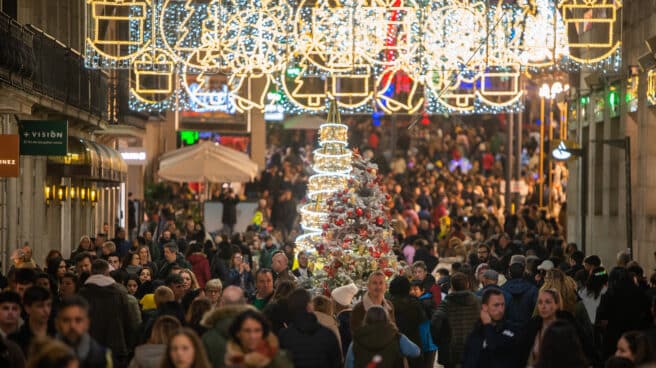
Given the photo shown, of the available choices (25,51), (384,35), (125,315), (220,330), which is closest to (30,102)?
(25,51)

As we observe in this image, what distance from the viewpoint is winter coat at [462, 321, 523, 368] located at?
39.3ft

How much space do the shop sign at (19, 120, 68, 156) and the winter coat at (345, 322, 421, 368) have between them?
12.6 metres

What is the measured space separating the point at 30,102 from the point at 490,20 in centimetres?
803

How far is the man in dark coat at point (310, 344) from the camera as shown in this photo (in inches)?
440

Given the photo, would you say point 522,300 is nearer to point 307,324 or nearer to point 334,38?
point 307,324

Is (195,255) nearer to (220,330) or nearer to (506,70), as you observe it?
(506,70)

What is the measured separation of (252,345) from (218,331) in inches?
45.0

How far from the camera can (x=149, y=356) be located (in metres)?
10.9

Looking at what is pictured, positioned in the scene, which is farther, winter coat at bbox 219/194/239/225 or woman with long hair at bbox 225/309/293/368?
winter coat at bbox 219/194/239/225

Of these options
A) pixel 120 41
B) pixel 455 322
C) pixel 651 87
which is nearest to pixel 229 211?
pixel 120 41

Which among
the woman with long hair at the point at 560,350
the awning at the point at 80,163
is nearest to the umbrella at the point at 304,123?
the awning at the point at 80,163

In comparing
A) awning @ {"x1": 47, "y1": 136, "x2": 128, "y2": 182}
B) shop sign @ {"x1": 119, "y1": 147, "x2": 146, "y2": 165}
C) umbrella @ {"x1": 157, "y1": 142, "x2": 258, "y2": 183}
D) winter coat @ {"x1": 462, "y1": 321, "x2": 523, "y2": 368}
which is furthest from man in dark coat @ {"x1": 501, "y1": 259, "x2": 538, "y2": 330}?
shop sign @ {"x1": 119, "y1": 147, "x2": 146, "y2": 165}

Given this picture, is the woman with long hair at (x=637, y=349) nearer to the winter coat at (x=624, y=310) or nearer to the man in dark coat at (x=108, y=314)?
the winter coat at (x=624, y=310)

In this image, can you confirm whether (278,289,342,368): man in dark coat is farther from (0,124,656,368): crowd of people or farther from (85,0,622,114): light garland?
(85,0,622,114): light garland
